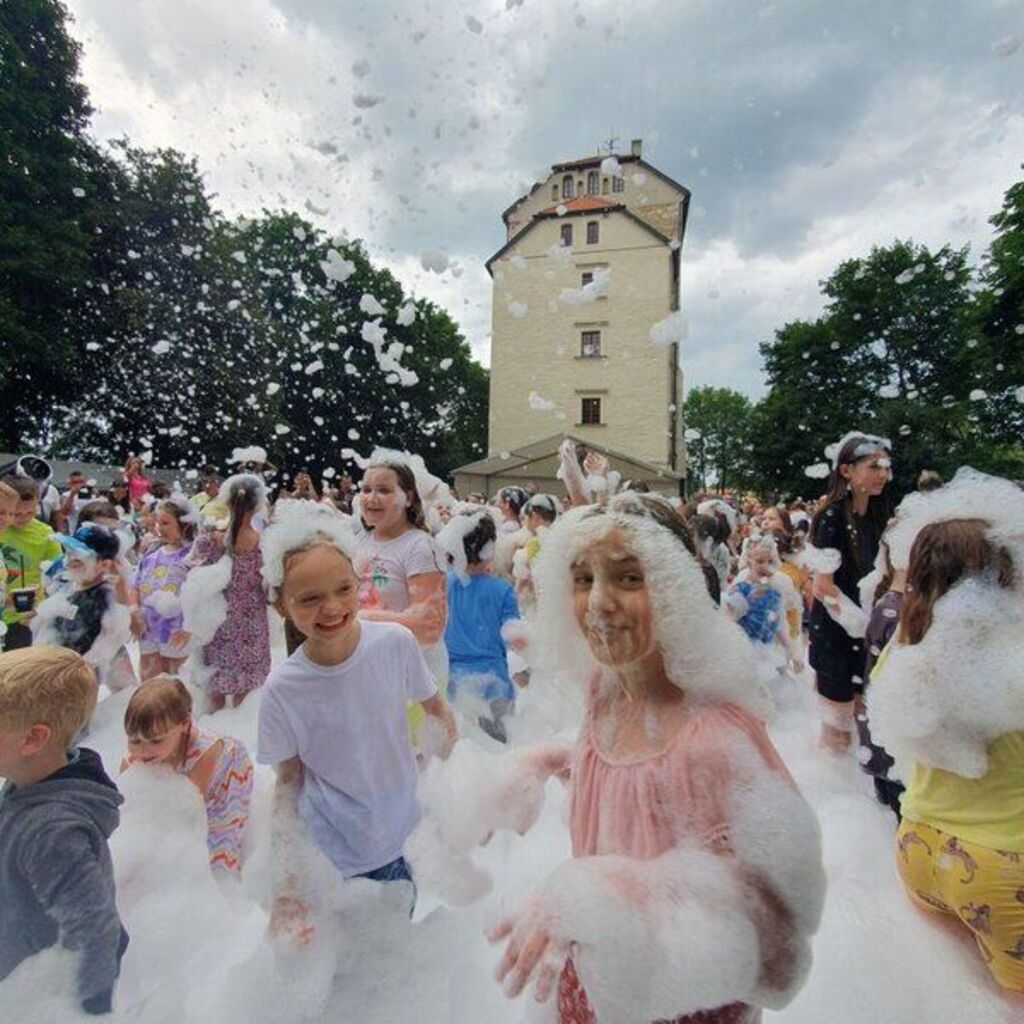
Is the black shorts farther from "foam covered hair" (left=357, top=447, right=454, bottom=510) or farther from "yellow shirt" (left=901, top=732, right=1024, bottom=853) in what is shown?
"foam covered hair" (left=357, top=447, right=454, bottom=510)

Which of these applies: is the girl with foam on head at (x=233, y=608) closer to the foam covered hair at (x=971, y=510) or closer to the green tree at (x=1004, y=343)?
the foam covered hair at (x=971, y=510)

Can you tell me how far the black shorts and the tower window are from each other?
2290 centimetres

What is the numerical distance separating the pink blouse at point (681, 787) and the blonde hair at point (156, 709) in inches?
72.3

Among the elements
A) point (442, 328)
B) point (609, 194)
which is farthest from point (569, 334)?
point (442, 328)

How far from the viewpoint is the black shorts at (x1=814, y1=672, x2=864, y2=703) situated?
3.49 meters

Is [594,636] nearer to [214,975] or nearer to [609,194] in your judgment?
[214,975]

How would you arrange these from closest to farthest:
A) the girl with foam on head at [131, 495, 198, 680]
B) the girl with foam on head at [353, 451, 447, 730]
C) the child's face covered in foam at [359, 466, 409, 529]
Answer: the girl with foam on head at [353, 451, 447, 730] → the child's face covered in foam at [359, 466, 409, 529] → the girl with foam on head at [131, 495, 198, 680]

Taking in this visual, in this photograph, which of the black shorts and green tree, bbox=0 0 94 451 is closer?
the black shorts

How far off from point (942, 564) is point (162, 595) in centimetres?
449

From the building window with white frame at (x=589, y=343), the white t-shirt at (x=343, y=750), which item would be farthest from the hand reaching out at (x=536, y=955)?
the building window with white frame at (x=589, y=343)

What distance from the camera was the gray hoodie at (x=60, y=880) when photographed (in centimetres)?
168

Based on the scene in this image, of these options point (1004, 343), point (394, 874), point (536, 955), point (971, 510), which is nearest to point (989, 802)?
point (971, 510)

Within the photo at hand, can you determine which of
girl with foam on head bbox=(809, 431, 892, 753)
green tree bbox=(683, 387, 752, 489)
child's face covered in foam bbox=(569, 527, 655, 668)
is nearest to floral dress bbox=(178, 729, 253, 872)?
child's face covered in foam bbox=(569, 527, 655, 668)

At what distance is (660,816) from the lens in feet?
3.77
